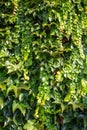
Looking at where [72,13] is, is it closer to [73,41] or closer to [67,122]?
[73,41]

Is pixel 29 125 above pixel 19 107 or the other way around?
the other way around

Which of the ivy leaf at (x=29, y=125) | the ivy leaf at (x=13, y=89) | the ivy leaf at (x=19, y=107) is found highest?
the ivy leaf at (x=13, y=89)

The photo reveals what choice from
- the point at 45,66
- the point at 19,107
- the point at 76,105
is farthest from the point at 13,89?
the point at 76,105

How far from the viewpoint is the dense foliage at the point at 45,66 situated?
3.33 metres

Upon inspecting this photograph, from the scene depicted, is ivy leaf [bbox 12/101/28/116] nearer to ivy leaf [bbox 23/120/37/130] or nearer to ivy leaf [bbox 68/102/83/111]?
ivy leaf [bbox 23/120/37/130]

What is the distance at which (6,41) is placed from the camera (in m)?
3.38

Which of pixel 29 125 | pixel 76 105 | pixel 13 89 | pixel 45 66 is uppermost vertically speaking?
pixel 45 66

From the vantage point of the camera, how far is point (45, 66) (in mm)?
3342

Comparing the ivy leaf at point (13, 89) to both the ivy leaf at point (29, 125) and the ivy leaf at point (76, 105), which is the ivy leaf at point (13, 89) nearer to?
the ivy leaf at point (29, 125)

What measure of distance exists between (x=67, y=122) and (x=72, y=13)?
3.50 feet

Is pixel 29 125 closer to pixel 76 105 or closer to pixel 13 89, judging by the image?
pixel 13 89

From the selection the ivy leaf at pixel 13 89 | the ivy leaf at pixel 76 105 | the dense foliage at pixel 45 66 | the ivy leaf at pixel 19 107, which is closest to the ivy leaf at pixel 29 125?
the dense foliage at pixel 45 66

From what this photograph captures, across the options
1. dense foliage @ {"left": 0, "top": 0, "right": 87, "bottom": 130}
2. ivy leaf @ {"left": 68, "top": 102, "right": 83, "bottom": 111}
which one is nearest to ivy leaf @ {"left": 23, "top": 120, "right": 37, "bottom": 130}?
dense foliage @ {"left": 0, "top": 0, "right": 87, "bottom": 130}

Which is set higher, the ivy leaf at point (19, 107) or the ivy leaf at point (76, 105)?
the ivy leaf at point (19, 107)
